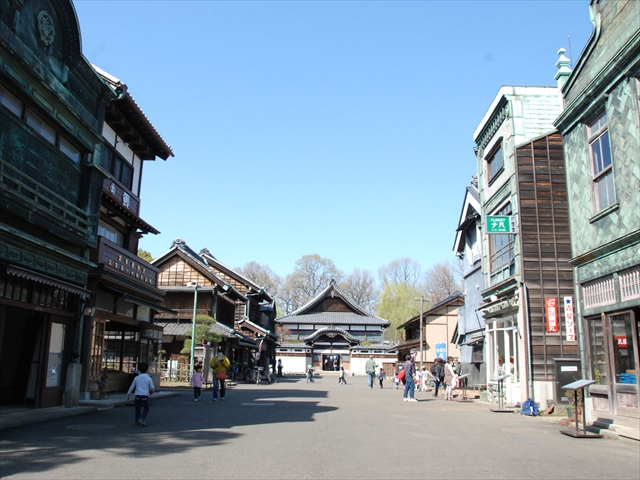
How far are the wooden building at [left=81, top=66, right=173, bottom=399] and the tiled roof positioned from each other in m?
40.2

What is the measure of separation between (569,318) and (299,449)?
11102mm

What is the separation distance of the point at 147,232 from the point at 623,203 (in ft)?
56.2

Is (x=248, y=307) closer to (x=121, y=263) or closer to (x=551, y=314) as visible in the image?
(x=121, y=263)

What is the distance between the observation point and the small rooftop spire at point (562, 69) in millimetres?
15221

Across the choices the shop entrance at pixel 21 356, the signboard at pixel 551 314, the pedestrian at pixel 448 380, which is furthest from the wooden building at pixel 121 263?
the signboard at pixel 551 314

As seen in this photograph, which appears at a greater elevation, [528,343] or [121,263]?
[121,263]

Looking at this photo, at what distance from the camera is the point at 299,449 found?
29.9 ft

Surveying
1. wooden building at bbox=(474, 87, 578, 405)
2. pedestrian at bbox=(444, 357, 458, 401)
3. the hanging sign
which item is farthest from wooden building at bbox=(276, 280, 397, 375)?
the hanging sign

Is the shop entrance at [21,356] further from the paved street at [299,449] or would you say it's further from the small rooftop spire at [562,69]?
the small rooftop spire at [562,69]

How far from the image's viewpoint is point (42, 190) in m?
13.0

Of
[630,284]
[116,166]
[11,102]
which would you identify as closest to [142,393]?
[11,102]

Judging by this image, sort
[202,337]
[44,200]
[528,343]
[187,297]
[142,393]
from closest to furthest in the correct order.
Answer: [142,393], [44,200], [528,343], [202,337], [187,297]

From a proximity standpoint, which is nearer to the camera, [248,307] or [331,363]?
[248,307]

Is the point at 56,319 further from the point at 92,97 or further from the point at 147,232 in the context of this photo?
the point at 147,232
